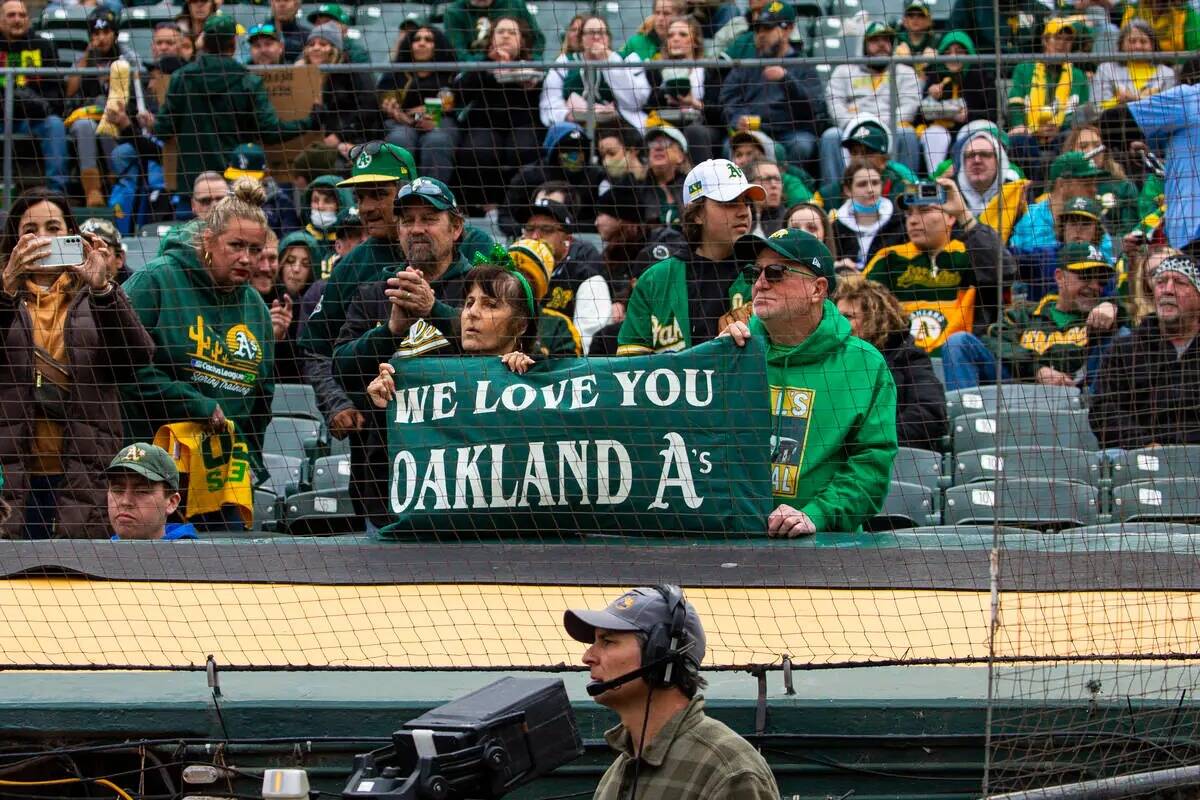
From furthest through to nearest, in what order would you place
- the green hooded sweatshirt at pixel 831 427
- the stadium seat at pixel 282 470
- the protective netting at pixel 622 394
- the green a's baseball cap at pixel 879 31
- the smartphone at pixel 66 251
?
the green a's baseball cap at pixel 879 31 → the stadium seat at pixel 282 470 → the smartphone at pixel 66 251 → the green hooded sweatshirt at pixel 831 427 → the protective netting at pixel 622 394

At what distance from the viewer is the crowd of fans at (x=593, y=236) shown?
677 centimetres

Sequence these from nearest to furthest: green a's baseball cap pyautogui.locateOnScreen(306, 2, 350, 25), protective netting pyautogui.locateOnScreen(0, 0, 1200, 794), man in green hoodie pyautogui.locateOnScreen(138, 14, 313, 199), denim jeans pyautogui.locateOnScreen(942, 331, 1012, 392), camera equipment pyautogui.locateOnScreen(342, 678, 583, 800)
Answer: camera equipment pyautogui.locateOnScreen(342, 678, 583, 800) → protective netting pyautogui.locateOnScreen(0, 0, 1200, 794) → denim jeans pyautogui.locateOnScreen(942, 331, 1012, 392) → man in green hoodie pyautogui.locateOnScreen(138, 14, 313, 199) → green a's baseball cap pyautogui.locateOnScreen(306, 2, 350, 25)

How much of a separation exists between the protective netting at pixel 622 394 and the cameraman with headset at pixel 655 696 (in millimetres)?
858

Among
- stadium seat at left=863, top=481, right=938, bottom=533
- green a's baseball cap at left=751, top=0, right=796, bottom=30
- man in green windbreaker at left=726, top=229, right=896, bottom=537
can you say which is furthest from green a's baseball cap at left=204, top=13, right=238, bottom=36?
stadium seat at left=863, top=481, right=938, bottom=533

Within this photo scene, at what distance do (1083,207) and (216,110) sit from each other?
197 inches

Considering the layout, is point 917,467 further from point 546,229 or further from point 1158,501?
point 546,229

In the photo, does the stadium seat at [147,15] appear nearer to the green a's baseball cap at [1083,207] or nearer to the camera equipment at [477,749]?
the green a's baseball cap at [1083,207]

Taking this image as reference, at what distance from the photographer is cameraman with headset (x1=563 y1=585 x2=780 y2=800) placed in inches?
169

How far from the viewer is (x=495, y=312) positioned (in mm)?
6676

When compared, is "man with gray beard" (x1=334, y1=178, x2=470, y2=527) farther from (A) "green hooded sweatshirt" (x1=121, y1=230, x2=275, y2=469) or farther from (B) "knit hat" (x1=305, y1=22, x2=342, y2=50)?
(B) "knit hat" (x1=305, y1=22, x2=342, y2=50)

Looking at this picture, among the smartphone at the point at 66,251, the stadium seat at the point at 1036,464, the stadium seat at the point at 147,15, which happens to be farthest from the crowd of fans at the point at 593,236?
the stadium seat at the point at 147,15

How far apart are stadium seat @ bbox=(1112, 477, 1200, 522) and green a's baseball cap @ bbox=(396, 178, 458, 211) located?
2.97 metres

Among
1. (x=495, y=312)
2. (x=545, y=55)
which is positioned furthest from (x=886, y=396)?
(x=545, y=55)

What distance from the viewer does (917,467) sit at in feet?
25.1
